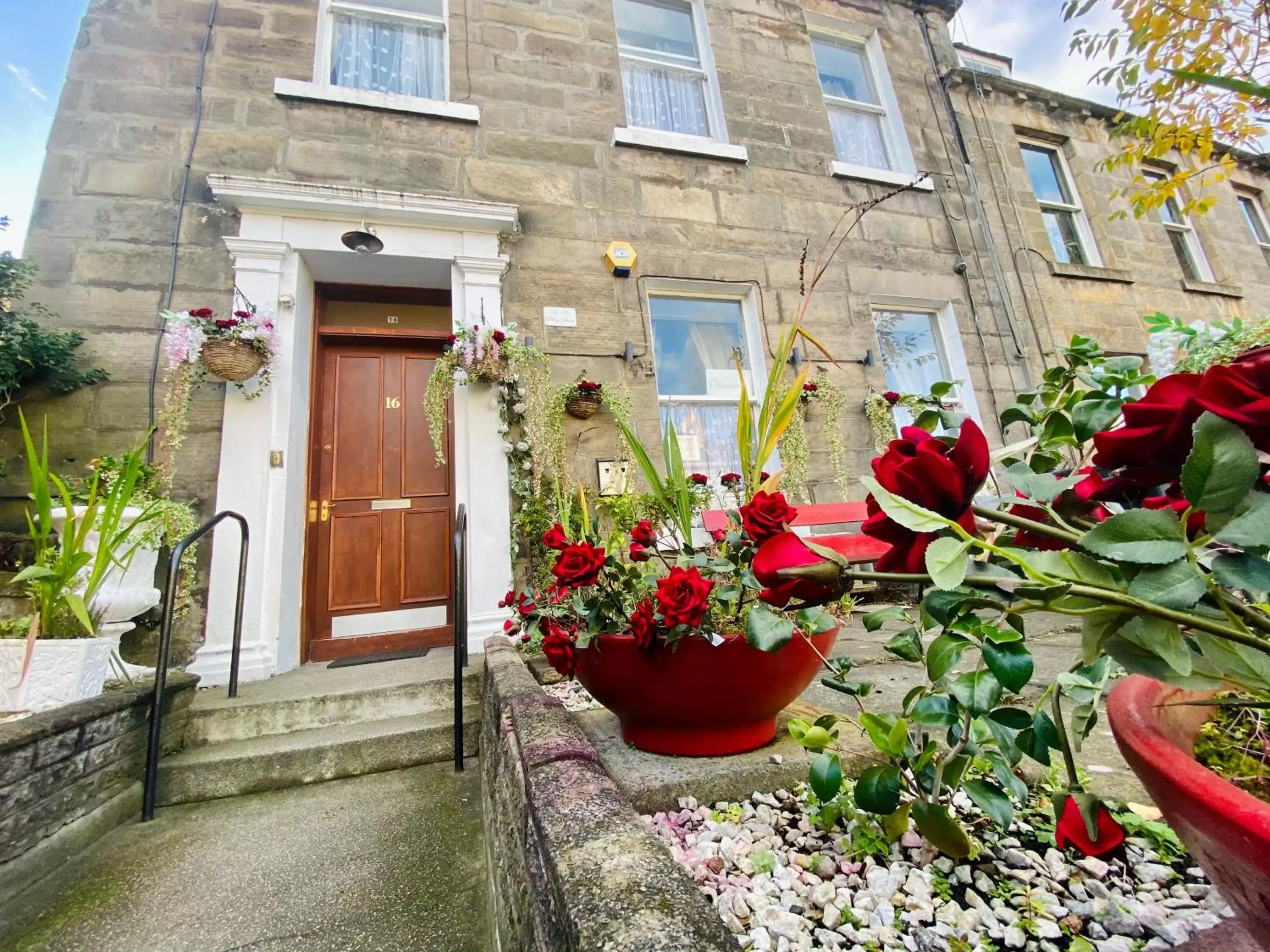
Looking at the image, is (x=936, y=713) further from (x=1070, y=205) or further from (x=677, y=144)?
(x=1070, y=205)

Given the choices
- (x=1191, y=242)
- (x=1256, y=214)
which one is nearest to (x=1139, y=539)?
(x=1191, y=242)

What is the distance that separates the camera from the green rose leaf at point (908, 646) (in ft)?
2.16

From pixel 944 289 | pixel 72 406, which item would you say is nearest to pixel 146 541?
pixel 72 406

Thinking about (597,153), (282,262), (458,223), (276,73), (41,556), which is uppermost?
(276,73)

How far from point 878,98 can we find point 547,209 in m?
3.67

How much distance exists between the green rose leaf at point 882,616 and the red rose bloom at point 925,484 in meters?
0.19

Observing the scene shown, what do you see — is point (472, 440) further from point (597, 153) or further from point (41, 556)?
point (597, 153)

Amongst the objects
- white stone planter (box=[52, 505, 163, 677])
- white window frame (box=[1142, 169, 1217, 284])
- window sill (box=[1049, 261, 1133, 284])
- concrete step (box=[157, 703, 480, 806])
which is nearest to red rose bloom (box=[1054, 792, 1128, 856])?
concrete step (box=[157, 703, 480, 806])

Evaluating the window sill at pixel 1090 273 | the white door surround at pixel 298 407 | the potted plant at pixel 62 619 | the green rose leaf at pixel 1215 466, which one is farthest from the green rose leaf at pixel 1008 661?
the window sill at pixel 1090 273

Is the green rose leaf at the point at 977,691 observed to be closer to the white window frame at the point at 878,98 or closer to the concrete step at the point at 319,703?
the concrete step at the point at 319,703

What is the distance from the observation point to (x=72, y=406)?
2.67 metres

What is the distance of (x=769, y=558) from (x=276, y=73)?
15.2 ft

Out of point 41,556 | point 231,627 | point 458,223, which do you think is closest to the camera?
point 41,556

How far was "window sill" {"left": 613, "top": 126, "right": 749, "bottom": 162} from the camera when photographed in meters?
3.86
